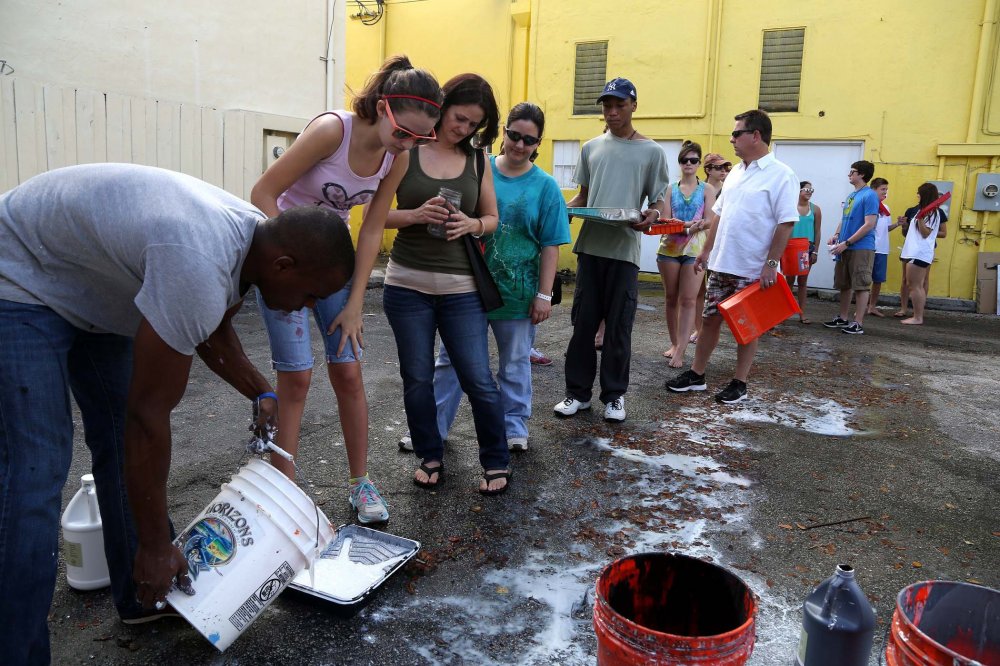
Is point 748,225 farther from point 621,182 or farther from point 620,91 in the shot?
point 620,91

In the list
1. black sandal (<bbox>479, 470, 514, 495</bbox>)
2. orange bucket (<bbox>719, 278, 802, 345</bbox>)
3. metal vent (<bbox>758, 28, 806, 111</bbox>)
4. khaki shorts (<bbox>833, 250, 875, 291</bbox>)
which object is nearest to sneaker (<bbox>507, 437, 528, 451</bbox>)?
black sandal (<bbox>479, 470, 514, 495</bbox>)

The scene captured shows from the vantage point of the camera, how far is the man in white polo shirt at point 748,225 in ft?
16.3

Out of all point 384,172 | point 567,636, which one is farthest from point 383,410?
point 567,636

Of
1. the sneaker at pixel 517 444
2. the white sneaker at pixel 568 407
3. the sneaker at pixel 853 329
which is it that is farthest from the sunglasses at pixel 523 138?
the sneaker at pixel 853 329

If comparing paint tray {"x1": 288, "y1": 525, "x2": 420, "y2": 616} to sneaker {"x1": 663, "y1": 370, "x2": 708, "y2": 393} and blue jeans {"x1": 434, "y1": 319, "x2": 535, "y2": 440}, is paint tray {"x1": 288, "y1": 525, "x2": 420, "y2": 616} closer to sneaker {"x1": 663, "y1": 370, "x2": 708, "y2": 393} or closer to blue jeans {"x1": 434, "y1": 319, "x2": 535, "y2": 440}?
blue jeans {"x1": 434, "y1": 319, "x2": 535, "y2": 440}

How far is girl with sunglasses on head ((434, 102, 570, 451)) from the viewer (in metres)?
3.76

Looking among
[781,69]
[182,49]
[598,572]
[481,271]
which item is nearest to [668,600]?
[598,572]

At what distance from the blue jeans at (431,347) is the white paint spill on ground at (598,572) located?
0.58 m

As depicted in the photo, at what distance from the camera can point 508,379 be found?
4.02 meters

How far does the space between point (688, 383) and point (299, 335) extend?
3.45 m

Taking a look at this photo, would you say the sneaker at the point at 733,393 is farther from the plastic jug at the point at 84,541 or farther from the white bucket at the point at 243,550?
the plastic jug at the point at 84,541

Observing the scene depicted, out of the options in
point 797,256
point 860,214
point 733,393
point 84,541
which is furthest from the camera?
point 860,214

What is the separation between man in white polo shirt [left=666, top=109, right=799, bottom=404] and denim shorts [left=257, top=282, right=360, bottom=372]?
3.14 meters

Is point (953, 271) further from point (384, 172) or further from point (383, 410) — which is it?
point (384, 172)
